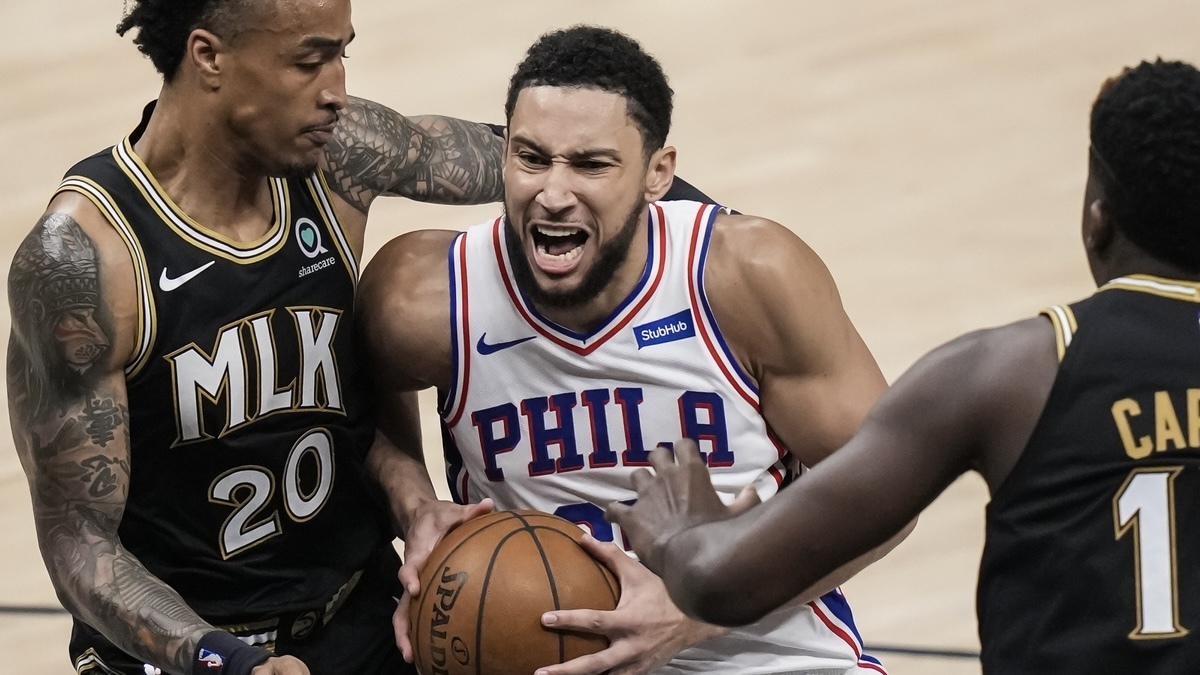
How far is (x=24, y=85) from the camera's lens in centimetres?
996

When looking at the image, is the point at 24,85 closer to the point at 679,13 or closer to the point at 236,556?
→ the point at 679,13

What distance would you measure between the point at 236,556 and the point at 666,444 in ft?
3.07

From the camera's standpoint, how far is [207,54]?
11.8 ft

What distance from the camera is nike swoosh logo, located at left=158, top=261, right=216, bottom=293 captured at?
3531 millimetres

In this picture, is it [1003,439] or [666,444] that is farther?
[666,444]

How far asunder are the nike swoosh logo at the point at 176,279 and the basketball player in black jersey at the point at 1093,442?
4.85 feet

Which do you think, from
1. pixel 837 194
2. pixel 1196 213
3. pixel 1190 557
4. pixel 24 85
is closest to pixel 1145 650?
pixel 1190 557

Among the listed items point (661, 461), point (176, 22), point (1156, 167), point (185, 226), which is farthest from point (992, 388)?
point (176, 22)

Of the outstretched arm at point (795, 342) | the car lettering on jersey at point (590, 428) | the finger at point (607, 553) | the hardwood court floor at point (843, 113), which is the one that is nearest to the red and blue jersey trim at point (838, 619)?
the outstretched arm at point (795, 342)

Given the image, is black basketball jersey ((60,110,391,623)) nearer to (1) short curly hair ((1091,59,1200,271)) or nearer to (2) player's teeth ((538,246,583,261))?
(2) player's teeth ((538,246,583,261))

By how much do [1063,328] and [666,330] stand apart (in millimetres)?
1309

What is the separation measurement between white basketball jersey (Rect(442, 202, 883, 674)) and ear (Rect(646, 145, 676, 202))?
43 millimetres

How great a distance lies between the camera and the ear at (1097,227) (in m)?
2.58

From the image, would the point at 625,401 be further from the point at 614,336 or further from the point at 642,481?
the point at 642,481
